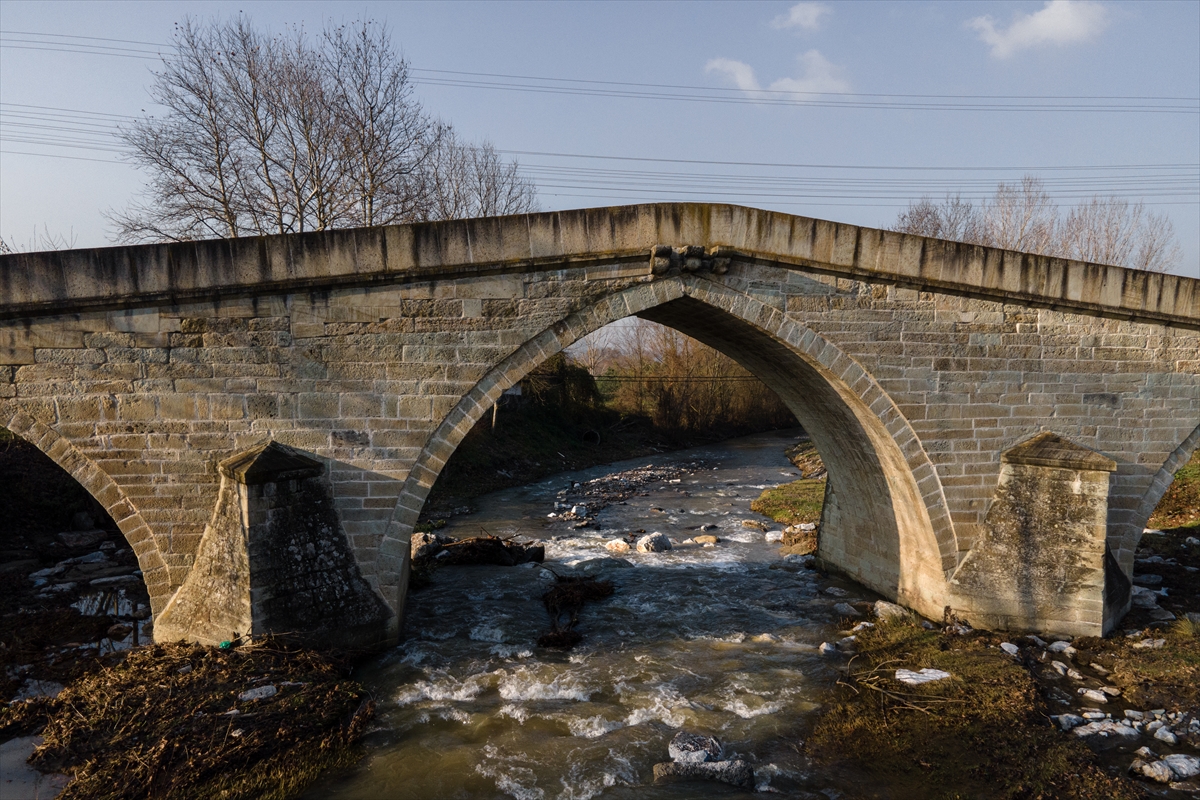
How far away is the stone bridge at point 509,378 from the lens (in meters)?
6.14

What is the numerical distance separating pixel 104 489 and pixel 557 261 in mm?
4603

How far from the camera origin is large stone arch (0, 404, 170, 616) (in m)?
5.98

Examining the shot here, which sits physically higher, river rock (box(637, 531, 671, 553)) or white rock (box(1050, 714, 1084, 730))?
white rock (box(1050, 714, 1084, 730))

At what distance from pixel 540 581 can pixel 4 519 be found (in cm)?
842

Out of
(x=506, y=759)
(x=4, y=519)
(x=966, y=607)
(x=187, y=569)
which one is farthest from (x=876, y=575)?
(x=4, y=519)

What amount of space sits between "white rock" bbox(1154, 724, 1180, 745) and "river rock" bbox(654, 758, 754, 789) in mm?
3432

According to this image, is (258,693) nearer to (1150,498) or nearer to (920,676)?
(920,676)

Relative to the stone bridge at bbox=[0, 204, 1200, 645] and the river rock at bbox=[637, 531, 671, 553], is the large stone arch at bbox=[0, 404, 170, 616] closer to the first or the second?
the stone bridge at bbox=[0, 204, 1200, 645]

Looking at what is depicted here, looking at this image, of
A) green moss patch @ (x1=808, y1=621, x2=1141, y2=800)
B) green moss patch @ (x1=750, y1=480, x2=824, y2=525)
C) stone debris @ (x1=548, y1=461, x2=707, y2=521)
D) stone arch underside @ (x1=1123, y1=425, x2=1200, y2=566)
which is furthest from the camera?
stone debris @ (x1=548, y1=461, x2=707, y2=521)

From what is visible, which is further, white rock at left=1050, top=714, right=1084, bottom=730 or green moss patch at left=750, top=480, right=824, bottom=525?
green moss patch at left=750, top=480, right=824, bottom=525

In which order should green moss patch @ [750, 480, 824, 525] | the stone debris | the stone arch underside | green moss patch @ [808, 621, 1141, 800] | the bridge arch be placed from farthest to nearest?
the stone debris → green moss patch @ [750, 480, 824, 525] → the stone arch underside → the bridge arch → green moss patch @ [808, 621, 1141, 800]

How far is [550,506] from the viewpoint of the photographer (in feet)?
52.8

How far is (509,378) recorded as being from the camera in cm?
675

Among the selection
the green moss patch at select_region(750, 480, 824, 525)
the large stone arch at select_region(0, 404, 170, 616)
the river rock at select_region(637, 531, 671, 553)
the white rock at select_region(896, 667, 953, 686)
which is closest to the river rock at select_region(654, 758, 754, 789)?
the white rock at select_region(896, 667, 953, 686)
